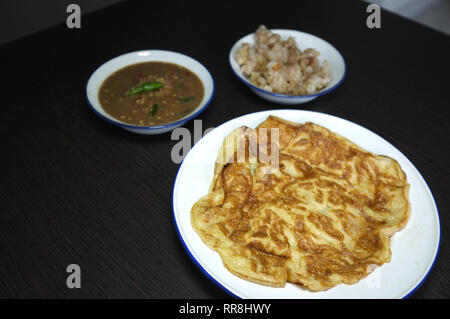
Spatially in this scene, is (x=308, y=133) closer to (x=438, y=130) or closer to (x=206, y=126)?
(x=206, y=126)

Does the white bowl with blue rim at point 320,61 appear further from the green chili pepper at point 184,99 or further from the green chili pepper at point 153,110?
the green chili pepper at point 153,110

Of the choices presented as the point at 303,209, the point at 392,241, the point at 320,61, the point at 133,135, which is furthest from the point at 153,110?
the point at 392,241

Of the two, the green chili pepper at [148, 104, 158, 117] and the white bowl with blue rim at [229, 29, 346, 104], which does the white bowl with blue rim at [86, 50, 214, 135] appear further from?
the white bowl with blue rim at [229, 29, 346, 104]

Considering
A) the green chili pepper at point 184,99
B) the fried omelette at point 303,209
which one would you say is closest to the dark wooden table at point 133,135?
the green chili pepper at point 184,99

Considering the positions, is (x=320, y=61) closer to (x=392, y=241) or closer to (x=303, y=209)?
(x=303, y=209)

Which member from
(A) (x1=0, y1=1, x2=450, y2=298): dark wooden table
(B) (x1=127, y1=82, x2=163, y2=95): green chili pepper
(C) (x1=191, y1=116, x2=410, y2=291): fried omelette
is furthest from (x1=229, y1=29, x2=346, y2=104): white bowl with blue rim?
(B) (x1=127, y1=82, x2=163, y2=95): green chili pepper
